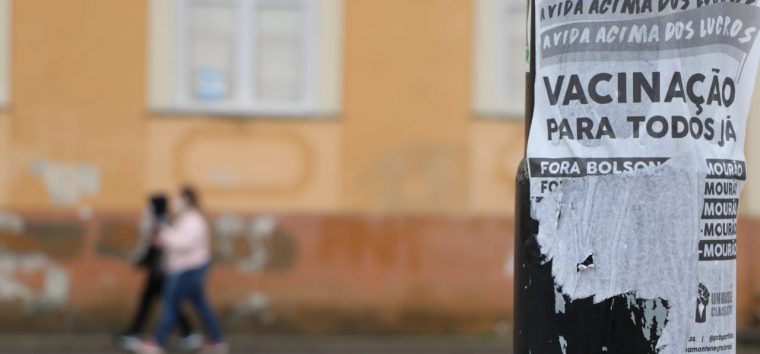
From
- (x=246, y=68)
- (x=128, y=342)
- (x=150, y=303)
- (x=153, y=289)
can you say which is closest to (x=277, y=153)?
(x=246, y=68)

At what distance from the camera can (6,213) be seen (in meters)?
12.7

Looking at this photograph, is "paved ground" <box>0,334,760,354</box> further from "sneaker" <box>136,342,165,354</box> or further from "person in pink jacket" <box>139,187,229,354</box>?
"person in pink jacket" <box>139,187,229,354</box>

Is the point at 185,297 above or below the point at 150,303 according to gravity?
above

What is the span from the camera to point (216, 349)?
→ 11898 millimetres

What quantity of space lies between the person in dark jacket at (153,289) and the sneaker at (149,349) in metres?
0.09

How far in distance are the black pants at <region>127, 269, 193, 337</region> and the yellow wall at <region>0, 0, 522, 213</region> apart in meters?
0.89

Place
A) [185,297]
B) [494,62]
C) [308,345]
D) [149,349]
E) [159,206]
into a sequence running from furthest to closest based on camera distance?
1. [494,62]
2. [308,345]
3. [159,206]
4. [149,349]
5. [185,297]

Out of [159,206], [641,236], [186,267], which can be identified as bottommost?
[186,267]

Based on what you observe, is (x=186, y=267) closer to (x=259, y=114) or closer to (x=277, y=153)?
(x=277, y=153)

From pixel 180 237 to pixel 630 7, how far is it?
8486mm

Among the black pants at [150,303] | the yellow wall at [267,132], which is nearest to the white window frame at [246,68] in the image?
the yellow wall at [267,132]

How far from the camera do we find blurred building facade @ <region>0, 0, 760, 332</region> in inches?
503

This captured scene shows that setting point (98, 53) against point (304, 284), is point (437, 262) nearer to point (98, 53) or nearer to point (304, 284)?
point (304, 284)

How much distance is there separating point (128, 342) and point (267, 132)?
8.06 ft
